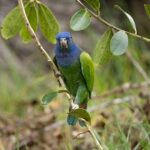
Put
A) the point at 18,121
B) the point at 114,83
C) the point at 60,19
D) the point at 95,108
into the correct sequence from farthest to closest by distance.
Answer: the point at 60,19, the point at 114,83, the point at 18,121, the point at 95,108

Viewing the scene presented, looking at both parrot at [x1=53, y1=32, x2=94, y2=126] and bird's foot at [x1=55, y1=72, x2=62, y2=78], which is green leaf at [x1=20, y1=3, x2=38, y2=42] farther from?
bird's foot at [x1=55, y1=72, x2=62, y2=78]

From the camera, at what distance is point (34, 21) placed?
2619 mm

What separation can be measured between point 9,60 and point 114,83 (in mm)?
1284

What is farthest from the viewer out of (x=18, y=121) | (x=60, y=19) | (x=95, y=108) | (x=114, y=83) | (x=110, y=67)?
(x=60, y=19)

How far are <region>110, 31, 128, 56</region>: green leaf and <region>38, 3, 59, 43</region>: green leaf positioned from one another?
0.30 metres

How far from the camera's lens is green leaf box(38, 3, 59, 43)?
2.56 meters

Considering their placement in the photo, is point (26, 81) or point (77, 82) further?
point (26, 81)

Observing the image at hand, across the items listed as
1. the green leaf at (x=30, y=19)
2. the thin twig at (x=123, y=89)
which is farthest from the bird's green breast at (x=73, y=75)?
the thin twig at (x=123, y=89)

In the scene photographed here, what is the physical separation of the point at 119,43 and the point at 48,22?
36 cm

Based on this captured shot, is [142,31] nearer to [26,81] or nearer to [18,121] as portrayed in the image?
[26,81]

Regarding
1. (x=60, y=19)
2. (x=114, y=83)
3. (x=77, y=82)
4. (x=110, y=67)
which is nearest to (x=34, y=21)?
(x=77, y=82)

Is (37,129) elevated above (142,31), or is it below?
above

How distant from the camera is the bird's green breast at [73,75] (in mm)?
2566

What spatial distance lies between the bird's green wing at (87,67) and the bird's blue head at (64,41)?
143 mm
